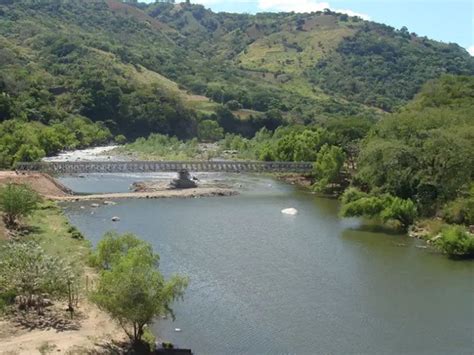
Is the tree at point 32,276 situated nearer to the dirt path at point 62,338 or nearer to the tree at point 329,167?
the dirt path at point 62,338

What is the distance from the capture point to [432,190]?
7481cm

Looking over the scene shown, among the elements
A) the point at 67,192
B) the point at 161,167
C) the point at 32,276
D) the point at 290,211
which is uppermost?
the point at 161,167

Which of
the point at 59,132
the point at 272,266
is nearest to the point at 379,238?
the point at 272,266

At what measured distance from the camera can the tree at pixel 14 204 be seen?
209ft

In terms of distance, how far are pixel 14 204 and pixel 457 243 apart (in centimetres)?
A: 4197

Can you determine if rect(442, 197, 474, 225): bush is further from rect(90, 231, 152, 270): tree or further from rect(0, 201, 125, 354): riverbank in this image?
rect(0, 201, 125, 354): riverbank

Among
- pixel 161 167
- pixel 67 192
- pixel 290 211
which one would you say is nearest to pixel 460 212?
pixel 290 211

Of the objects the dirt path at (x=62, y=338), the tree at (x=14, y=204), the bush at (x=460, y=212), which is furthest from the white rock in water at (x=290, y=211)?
the dirt path at (x=62, y=338)

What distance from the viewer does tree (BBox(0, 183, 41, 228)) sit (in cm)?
6375

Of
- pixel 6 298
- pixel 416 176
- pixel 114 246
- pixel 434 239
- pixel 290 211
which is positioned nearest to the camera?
pixel 6 298

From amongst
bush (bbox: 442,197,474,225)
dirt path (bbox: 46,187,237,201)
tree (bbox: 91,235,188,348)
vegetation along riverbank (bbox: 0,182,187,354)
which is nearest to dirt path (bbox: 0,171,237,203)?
dirt path (bbox: 46,187,237,201)

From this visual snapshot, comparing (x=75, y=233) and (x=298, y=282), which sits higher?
(x=75, y=233)

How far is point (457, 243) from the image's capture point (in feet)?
199

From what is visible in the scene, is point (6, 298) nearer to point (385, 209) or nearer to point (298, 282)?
point (298, 282)
